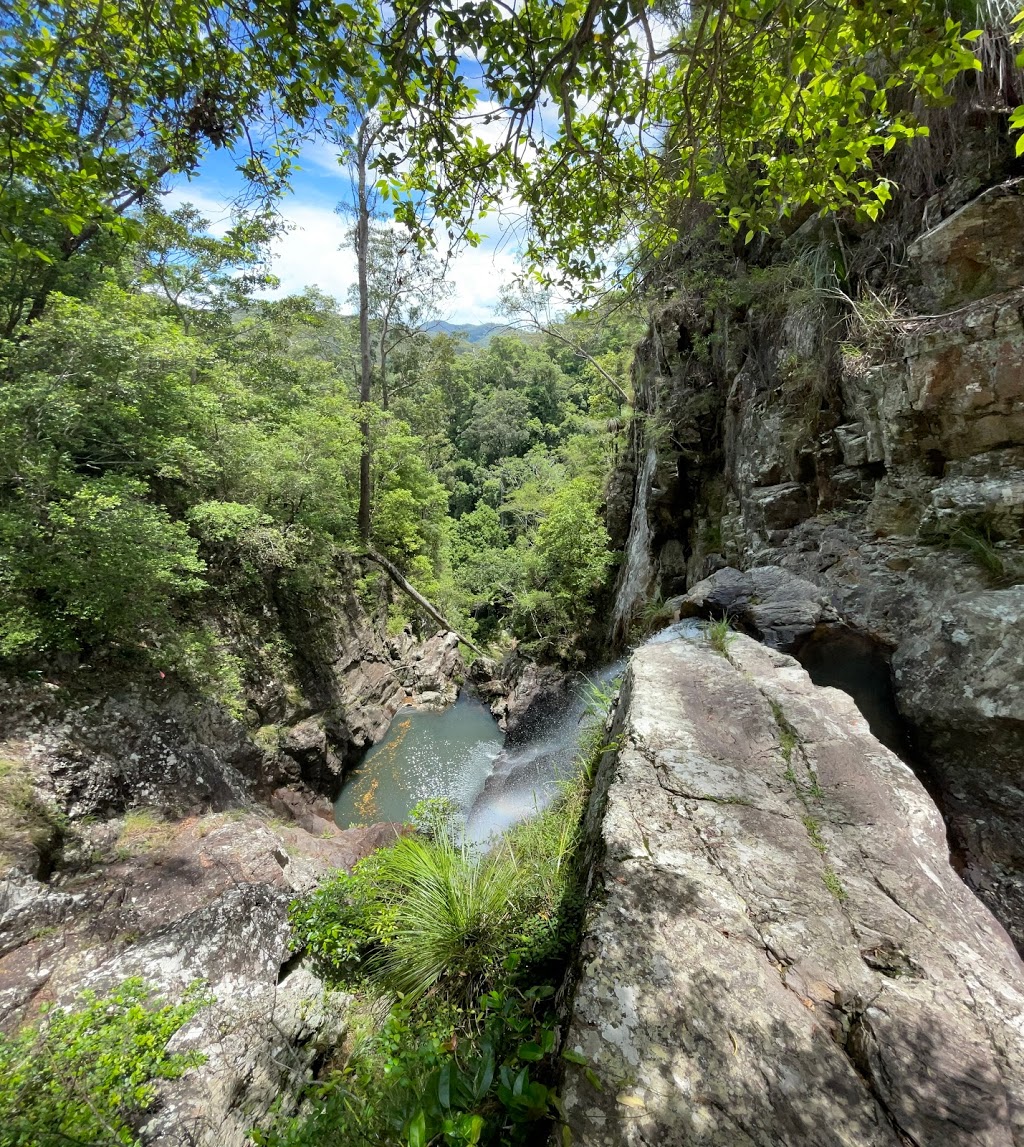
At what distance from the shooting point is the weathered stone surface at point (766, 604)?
14.9 ft

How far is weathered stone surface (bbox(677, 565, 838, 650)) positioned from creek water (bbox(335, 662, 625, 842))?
2588mm

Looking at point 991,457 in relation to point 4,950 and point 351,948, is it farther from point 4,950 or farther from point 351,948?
point 4,950

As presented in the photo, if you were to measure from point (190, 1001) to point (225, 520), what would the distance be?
6278mm

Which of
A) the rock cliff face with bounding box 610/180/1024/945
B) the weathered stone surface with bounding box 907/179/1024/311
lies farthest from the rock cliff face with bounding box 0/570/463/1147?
the weathered stone surface with bounding box 907/179/1024/311

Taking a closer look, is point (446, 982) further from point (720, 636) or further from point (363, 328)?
point (363, 328)

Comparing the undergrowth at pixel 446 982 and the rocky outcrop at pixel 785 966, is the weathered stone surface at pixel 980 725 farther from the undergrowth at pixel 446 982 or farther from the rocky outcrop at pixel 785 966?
the undergrowth at pixel 446 982

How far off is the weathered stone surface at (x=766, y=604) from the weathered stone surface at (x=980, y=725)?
90 centimetres

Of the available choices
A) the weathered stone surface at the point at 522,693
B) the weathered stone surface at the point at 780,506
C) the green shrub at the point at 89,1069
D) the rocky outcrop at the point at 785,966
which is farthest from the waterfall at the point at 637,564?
the green shrub at the point at 89,1069

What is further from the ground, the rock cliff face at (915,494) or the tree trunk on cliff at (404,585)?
the rock cliff face at (915,494)

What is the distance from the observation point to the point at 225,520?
24.7ft

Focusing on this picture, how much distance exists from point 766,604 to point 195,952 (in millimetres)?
5587

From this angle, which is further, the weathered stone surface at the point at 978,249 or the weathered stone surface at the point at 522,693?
the weathered stone surface at the point at 522,693

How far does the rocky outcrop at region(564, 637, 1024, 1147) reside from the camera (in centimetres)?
131

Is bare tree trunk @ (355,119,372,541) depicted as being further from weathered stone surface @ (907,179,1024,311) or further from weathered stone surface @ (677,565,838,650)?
weathered stone surface @ (907,179,1024,311)
